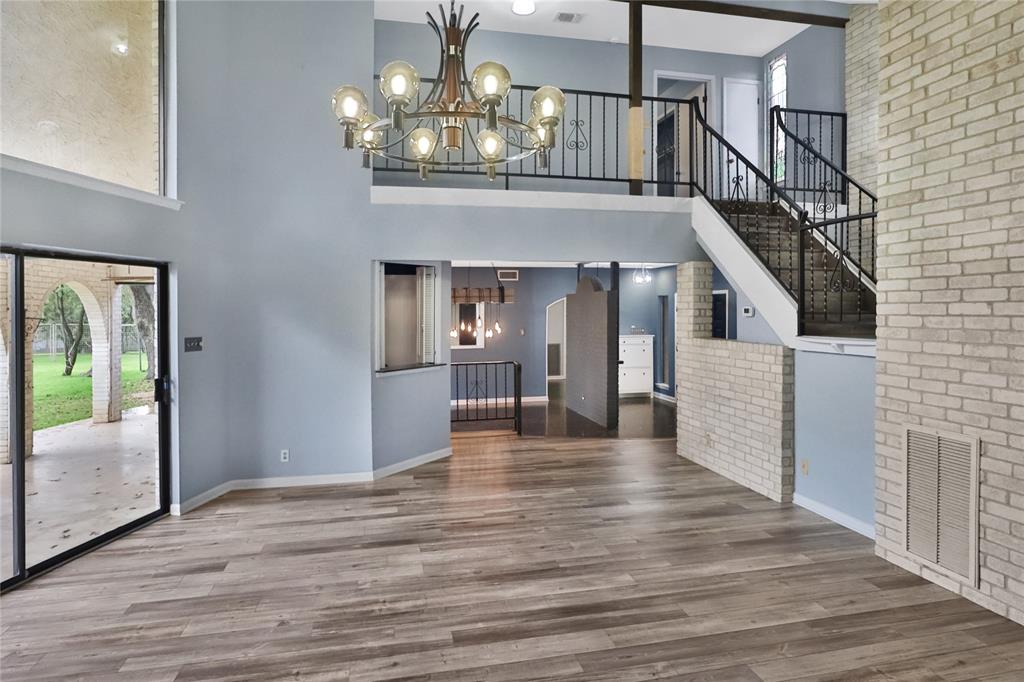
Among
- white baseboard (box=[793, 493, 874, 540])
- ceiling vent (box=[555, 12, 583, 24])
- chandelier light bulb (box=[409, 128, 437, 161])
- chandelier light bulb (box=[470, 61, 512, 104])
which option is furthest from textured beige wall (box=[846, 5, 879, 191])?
chandelier light bulb (box=[470, 61, 512, 104])

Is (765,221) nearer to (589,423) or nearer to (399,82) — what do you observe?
(589,423)

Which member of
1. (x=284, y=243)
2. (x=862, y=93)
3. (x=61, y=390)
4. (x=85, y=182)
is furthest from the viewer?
(x=862, y=93)

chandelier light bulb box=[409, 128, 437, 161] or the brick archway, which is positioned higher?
chandelier light bulb box=[409, 128, 437, 161]

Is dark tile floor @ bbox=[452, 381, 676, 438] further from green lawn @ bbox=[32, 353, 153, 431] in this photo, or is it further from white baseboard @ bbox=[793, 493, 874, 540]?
green lawn @ bbox=[32, 353, 153, 431]

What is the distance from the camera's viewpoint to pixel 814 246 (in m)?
5.88

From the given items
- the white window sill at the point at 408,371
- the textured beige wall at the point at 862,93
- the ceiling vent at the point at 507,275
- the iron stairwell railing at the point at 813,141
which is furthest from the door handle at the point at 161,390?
the textured beige wall at the point at 862,93

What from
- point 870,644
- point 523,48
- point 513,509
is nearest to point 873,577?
point 870,644

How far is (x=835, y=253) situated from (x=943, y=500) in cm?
314

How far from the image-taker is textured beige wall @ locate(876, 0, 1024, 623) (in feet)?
9.78

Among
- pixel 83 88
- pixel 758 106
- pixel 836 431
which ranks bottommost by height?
pixel 836 431

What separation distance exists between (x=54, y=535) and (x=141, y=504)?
2.13 feet

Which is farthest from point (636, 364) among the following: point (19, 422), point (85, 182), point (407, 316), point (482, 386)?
point (19, 422)

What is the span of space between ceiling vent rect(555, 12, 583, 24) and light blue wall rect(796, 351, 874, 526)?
512 centimetres

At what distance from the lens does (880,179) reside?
3793mm
